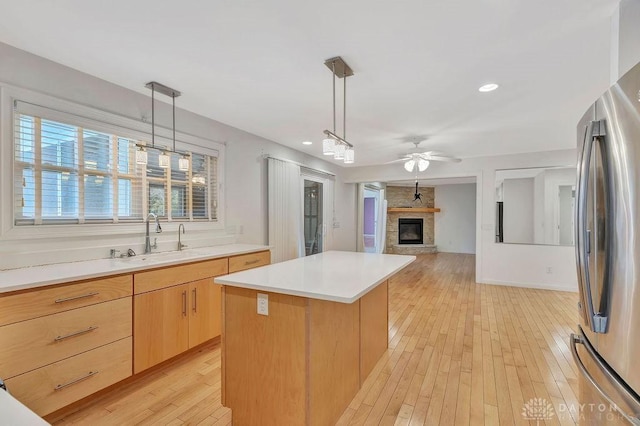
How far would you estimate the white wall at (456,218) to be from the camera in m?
9.48

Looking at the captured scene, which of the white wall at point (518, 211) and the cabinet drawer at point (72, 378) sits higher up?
the white wall at point (518, 211)

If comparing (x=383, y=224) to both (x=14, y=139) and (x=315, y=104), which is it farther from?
(x=14, y=139)

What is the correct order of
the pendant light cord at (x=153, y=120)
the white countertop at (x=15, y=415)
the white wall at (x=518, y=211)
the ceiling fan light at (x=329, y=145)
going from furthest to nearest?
the white wall at (x=518, y=211) → the pendant light cord at (x=153, y=120) → the ceiling fan light at (x=329, y=145) → the white countertop at (x=15, y=415)

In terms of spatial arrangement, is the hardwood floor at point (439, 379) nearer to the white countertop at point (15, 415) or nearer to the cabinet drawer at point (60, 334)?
the cabinet drawer at point (60, 334)

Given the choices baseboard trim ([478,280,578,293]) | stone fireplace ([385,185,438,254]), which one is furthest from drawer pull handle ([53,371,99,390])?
stone fireplace ([385,185,438,254])

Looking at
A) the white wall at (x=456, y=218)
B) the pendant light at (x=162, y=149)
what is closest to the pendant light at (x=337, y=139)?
the pendant light at (x=162, y=149)

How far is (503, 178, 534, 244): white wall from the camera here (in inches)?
207

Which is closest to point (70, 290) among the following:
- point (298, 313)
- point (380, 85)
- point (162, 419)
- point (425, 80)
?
point (162, 419)

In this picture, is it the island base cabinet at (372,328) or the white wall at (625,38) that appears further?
the island base cabinet at (372,328)

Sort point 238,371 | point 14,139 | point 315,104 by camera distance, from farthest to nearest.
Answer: point 315,104 → point 14,139 → point 238,371

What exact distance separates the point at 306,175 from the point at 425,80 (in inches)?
127

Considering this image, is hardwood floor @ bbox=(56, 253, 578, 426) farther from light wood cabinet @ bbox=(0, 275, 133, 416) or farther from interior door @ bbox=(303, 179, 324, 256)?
interior door @ bbox=(303, 179, 324, 256)

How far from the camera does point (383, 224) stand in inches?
354

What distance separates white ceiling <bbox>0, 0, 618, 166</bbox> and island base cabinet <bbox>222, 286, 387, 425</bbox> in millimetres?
1590
